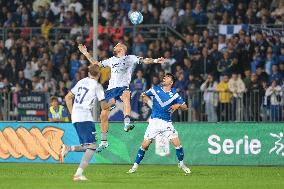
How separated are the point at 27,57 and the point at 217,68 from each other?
7860mm

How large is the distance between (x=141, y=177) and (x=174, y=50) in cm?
1212

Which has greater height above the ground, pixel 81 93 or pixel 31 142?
pixel 81 93

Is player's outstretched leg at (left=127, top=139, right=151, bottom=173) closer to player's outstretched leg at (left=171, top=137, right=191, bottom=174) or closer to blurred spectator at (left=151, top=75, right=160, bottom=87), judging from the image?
player's outstretched leg at (left=171, top=137, right=191, bottom=174)

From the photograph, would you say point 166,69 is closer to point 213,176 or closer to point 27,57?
point 27,57

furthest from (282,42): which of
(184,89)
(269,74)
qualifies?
(184,89)

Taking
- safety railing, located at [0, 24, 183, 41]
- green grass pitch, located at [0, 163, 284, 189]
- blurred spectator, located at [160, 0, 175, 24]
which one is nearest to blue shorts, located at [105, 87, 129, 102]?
green grass pitch, located at [0, 163, 284, 189]

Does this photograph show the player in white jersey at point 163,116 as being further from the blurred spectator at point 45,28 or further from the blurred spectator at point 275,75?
the blurred spectator at point 45,28

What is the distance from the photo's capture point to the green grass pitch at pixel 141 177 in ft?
62.5

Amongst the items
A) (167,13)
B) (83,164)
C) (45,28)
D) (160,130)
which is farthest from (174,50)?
(83,164)

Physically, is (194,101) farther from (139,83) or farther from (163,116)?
(163,116)

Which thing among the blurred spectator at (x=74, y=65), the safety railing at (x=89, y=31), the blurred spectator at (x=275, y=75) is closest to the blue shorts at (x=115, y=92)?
the blurred spectator at (x=275, y=75)

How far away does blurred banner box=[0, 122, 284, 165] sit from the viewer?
2620 centimetres

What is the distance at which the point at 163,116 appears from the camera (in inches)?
909

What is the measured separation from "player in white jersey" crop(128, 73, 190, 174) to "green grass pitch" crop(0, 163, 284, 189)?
0.56m
